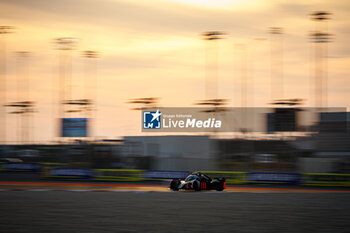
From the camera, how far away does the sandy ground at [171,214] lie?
12141mm

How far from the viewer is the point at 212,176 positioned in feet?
104

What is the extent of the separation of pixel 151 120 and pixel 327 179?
24180mm

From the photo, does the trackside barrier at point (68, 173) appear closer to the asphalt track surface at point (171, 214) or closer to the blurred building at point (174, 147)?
the asphalt track surface at point (171, 214)

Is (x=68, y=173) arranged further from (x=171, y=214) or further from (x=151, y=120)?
(x=171, y=214)

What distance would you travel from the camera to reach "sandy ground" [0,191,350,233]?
12.1m

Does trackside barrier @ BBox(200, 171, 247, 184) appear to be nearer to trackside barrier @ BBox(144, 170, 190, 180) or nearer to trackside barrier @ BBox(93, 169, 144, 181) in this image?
trackside barrier @ BBox(144, 170, 190, 180)

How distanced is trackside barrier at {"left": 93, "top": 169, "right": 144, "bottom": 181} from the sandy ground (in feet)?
39.9

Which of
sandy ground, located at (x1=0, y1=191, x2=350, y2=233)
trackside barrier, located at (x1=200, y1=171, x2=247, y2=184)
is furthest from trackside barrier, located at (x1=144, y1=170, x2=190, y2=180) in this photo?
sandy ground, located at (x1=0, y1=191, x2=350, y2=233)

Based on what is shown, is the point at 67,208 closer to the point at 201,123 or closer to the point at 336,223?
the point at 336,223

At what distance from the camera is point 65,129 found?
5203cm

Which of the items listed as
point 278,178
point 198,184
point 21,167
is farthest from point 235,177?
point 21,167

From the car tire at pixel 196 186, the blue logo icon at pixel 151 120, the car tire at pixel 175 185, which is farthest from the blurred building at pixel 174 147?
the car tire at pixel 196 186

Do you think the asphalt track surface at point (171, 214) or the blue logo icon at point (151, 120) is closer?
the asphalt track surface at point (171, 214)

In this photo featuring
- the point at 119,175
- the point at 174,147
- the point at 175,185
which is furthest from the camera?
the point at 174,147
